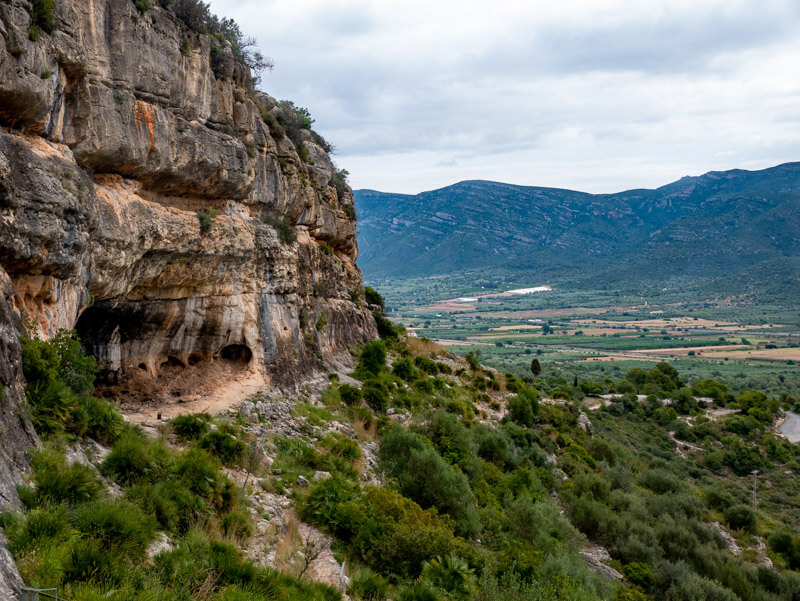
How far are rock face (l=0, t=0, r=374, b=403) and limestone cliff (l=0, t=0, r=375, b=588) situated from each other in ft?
0.14

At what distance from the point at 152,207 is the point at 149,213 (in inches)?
16.9

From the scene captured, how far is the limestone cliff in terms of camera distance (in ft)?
33.3

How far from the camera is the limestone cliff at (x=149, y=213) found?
10.1 metres

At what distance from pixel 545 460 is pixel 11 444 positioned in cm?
2265

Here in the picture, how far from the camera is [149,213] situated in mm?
14617

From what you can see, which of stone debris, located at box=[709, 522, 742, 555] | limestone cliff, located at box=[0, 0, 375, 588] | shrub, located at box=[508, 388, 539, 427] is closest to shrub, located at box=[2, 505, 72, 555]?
limestone cliff, located at box=[0, 0, 375, 588]

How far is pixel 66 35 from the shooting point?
11.5 m

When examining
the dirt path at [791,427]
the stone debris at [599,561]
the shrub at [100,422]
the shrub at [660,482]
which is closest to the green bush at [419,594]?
the shrub at [100,422]

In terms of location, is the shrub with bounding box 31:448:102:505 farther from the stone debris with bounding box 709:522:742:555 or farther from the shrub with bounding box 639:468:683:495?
the shrub with bounding box 639:468:683:495

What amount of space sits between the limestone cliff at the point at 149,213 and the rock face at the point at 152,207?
0.04m

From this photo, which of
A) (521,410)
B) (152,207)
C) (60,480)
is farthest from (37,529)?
(521,410)

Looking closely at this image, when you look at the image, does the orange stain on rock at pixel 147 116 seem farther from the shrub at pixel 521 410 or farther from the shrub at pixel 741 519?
the shrub at pixel 741 519

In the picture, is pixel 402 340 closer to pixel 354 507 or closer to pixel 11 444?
pixel 354 507

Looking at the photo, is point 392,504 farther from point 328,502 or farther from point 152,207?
point 152,207
